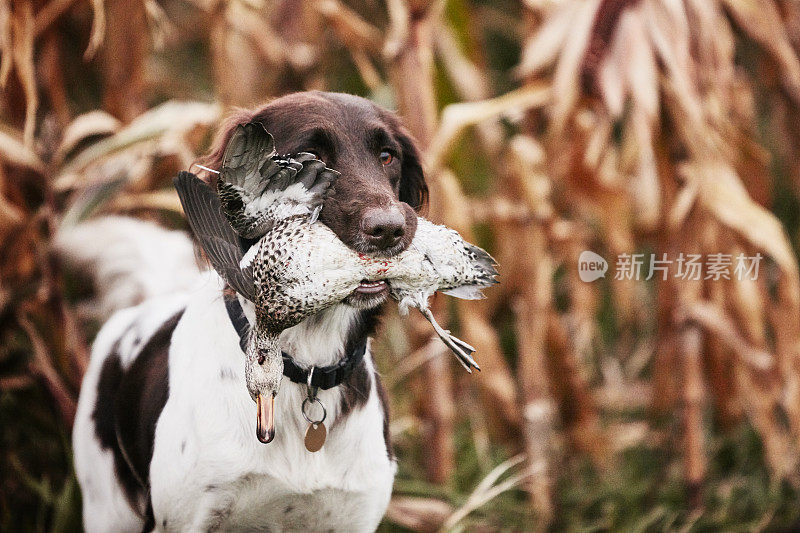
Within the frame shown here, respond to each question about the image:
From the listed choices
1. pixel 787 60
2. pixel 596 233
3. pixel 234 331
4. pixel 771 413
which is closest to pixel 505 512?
pixel 771 413

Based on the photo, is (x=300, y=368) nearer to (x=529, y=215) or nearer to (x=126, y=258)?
(x=126, y=258)

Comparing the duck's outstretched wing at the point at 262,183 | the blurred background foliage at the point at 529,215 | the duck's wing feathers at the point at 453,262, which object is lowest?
the blurred background foliage at the point at 529,215

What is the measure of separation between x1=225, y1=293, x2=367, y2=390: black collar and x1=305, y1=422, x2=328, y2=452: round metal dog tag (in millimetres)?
90

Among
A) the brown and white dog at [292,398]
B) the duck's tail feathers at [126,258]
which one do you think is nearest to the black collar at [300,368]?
the brown and white dog at [292,398]

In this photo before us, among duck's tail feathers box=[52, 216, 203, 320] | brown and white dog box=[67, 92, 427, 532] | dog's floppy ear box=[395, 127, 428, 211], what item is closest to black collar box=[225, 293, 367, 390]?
brown and white dog box=[67, 92, 427, 532]

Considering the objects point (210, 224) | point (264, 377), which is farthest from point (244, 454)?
point (210, 224)

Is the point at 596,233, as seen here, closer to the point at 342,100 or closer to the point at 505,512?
the point at 505,512

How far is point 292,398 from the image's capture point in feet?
6.55

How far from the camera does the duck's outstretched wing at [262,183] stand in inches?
64.1

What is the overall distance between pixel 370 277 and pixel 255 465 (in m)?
0.54

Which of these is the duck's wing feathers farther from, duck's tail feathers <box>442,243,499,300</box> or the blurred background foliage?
the blurred background foliage

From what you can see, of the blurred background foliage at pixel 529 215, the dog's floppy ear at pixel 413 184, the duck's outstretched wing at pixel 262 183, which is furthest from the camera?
the blurred background foliage at pixel 529 215

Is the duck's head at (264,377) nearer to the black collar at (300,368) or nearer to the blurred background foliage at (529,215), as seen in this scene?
the black collar at (300,368)

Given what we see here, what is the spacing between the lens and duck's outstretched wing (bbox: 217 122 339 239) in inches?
64.1
